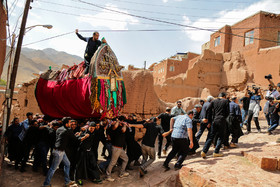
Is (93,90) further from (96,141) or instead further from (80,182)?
(80,182)

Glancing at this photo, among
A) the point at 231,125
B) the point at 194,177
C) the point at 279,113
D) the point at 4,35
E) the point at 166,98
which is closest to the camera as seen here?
the point at 194,177

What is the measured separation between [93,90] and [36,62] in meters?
95.4

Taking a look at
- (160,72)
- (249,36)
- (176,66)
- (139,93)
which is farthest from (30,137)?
(160,72)

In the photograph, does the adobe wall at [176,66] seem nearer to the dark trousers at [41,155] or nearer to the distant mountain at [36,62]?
the dark trousers at [41,155]

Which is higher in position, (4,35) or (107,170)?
(4,35)

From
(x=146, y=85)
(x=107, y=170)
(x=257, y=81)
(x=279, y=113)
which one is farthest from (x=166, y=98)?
(x=107, y=170)

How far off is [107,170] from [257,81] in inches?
568

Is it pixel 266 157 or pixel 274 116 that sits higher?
pixel 274 116

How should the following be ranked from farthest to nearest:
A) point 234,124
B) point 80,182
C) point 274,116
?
point 274,116
point 234,124
point 80,182

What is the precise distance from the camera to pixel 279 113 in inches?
227

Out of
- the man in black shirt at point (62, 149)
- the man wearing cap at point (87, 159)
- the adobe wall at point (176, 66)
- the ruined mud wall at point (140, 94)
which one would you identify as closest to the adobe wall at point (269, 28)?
the adobe wall at point (176, 66)

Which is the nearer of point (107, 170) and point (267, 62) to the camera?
point (107, 170)

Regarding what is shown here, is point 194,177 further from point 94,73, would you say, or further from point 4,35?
point 4,35

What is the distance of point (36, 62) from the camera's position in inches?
3452
